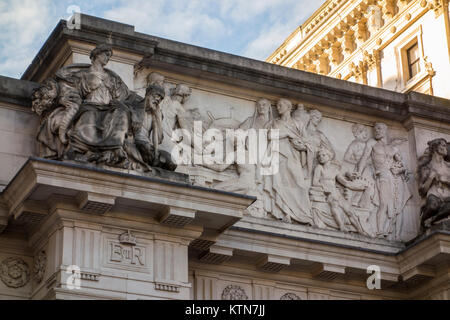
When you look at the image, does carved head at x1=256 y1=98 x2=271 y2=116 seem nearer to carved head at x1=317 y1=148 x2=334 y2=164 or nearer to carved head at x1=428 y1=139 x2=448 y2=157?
carved head at x1=317 y1=148 x2=334 y2=164

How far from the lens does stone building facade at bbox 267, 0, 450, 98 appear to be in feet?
104

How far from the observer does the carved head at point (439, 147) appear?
23.6m

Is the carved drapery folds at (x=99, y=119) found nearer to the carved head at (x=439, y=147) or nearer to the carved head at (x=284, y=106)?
the carved head at (x=284, y=106)

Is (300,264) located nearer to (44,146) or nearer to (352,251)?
(352,251)

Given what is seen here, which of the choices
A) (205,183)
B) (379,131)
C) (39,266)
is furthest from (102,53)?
(379,131)

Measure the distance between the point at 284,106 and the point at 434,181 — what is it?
3.23 m

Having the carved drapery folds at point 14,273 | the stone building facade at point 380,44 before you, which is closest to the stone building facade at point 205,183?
the carved drapery folds at point 14,273

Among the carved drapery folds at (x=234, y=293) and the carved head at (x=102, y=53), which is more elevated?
the carved head at (x=102, y=53)

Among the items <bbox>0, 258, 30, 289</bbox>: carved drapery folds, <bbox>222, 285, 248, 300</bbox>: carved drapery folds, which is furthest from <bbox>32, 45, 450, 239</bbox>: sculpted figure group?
<bbox>0, 258, 30, 289</bbox>: carved drapery folds

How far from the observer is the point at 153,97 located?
20672 mm

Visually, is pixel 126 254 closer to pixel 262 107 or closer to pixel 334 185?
pixel 262 107

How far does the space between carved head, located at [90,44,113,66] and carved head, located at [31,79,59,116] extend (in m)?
0.84

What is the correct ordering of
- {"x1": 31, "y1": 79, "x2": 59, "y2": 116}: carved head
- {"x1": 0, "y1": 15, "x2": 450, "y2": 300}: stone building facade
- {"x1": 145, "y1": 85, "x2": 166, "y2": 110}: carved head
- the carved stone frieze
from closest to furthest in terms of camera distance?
{"x1": 0, "y1": 15, "x2": 450, "y2": 300}: stone building facade, the carved stone frieze, {"x1": 31, "y1": 79, "x2": 59, "y2": 116}: carved head, {"x1": 145, "y1": 85, "x2": 166, "y2": 110}: carved head
